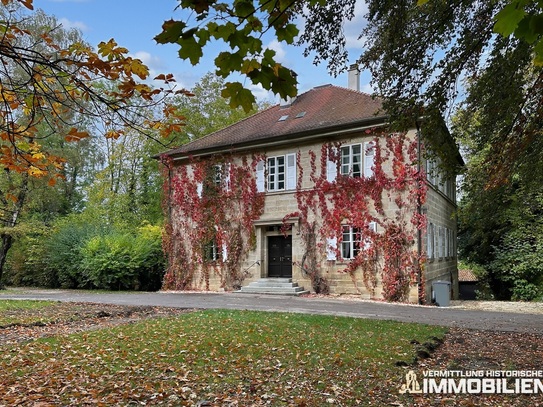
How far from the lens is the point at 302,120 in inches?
754

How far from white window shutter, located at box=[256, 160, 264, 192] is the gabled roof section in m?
0.99

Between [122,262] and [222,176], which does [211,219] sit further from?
[122,262]

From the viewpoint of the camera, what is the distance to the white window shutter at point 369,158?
16562 millimetres

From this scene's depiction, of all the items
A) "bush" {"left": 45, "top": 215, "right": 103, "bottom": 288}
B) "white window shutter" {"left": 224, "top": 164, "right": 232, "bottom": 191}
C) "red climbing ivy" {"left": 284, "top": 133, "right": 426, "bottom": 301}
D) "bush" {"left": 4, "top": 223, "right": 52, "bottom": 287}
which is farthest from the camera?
"bush" {"left": 4, "top": 223, "right": 52, "bottom": 287}

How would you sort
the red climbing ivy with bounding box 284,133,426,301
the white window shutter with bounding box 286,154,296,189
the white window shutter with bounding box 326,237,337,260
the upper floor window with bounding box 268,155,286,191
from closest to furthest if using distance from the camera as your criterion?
the red climbing ivy with bounding box 284,133,426,301 < the white window shutter with bounding box 326,237,337,260 < the white window shutter with bounding box 286,154,296,189 < the upper floor window with bounding box 268,155,286,191

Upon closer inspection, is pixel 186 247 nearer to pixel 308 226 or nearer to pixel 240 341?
pixel 308 226

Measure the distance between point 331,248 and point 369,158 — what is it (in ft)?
12.6

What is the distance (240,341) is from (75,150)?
82.3 ft

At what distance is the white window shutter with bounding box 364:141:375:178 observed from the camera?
1656 centimetres

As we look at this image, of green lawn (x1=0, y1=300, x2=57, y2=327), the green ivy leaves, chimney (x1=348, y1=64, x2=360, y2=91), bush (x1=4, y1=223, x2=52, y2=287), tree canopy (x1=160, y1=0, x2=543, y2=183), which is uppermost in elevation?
chimney (x1=348, y1=64, x2=360, y2=91)

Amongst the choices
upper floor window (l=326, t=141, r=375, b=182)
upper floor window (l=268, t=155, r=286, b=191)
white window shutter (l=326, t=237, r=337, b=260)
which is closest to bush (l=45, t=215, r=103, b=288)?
upper floor window (l=268, t=155, r=286, b=191)

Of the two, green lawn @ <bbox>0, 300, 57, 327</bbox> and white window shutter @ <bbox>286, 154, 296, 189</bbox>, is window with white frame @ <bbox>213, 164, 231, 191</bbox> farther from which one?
green lawn @ <bbox>0, 300, 57, 327</bbox>

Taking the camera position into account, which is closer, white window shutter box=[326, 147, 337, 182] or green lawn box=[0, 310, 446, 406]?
green lawn box=[0, 310, 446, 406]

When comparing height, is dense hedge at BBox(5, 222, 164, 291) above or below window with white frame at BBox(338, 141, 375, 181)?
below
